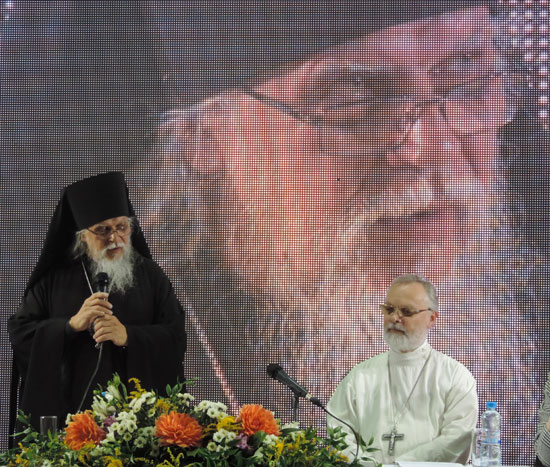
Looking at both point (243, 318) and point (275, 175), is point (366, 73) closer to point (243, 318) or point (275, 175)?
point (275, 175)

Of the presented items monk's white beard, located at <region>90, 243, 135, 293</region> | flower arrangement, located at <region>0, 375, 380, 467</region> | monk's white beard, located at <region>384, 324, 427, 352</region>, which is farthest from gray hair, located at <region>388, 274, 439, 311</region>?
flower arrangement, located at <region>0, 375, 380, 467</region>

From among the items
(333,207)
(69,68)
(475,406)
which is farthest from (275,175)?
(475,406)

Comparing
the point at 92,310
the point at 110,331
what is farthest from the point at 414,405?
the point at 92,310

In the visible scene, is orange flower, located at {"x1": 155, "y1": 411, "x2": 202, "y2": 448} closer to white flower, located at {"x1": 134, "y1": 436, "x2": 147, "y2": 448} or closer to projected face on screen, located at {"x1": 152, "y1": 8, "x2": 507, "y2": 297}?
white flower, located at {"x1": 134, "y1": 436, "x2": 147, "y2": 448}

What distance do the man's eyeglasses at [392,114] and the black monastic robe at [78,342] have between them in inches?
69.8

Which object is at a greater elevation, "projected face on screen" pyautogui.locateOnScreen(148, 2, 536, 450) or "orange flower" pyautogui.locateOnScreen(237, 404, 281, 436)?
"projected face on screen" pyautogui.locateOnScreen(148, 2, 536, 450)

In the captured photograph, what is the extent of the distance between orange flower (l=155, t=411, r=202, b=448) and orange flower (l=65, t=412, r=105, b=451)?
0.49 feet

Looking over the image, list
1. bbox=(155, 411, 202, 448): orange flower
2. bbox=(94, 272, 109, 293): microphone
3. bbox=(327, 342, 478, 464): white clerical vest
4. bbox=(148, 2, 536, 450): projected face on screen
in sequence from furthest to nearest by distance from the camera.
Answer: bbox=(148, 2, 536, 450): projected face on screen → bbox=(327, 342, 478, 464): white clerical vest → bbox=(94, 272, 109, 293): microphone → bbox=(155, 411, 202, 448): orange flower

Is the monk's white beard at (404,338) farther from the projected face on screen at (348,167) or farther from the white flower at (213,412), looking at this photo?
the white flower at (213,412)

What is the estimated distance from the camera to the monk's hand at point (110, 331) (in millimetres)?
4125

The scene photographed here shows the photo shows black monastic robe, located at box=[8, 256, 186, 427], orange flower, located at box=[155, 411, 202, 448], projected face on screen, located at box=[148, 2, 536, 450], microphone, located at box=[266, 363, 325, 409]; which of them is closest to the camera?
orange flower, located at box=[155, 411, 202, 448]

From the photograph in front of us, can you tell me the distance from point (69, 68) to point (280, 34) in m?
1.31

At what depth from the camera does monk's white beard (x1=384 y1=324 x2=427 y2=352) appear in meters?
4.71

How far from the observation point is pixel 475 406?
14.9ft
